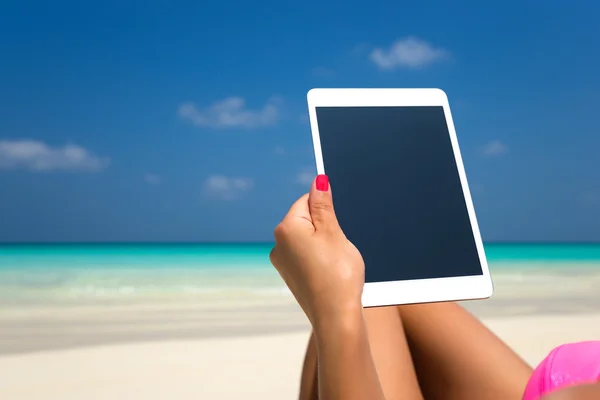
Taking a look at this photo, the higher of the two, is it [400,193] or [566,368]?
[400,193]

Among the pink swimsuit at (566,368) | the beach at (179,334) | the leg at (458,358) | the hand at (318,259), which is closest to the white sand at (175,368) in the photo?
the beach at (179,334)

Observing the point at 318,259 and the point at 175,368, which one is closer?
the point at 318,259

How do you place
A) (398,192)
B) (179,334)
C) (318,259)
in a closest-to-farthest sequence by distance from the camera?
(318,259)
(398,192)
(179,334)

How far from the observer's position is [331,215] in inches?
40.8

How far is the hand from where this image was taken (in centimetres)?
94

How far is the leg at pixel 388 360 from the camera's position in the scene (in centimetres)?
128

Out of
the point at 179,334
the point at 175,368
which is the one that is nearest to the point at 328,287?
the point at 175,368

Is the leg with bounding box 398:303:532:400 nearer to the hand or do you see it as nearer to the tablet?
the tablet

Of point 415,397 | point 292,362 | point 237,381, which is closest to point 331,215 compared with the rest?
point 415,397

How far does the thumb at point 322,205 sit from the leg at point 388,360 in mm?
350

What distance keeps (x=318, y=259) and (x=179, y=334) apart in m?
3.58

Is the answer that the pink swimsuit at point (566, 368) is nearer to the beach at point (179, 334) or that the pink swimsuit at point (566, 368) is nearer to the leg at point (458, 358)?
the leg at point (458, 358)

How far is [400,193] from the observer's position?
48.0 inches

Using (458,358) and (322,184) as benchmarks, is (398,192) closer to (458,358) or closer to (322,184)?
(322,184)
